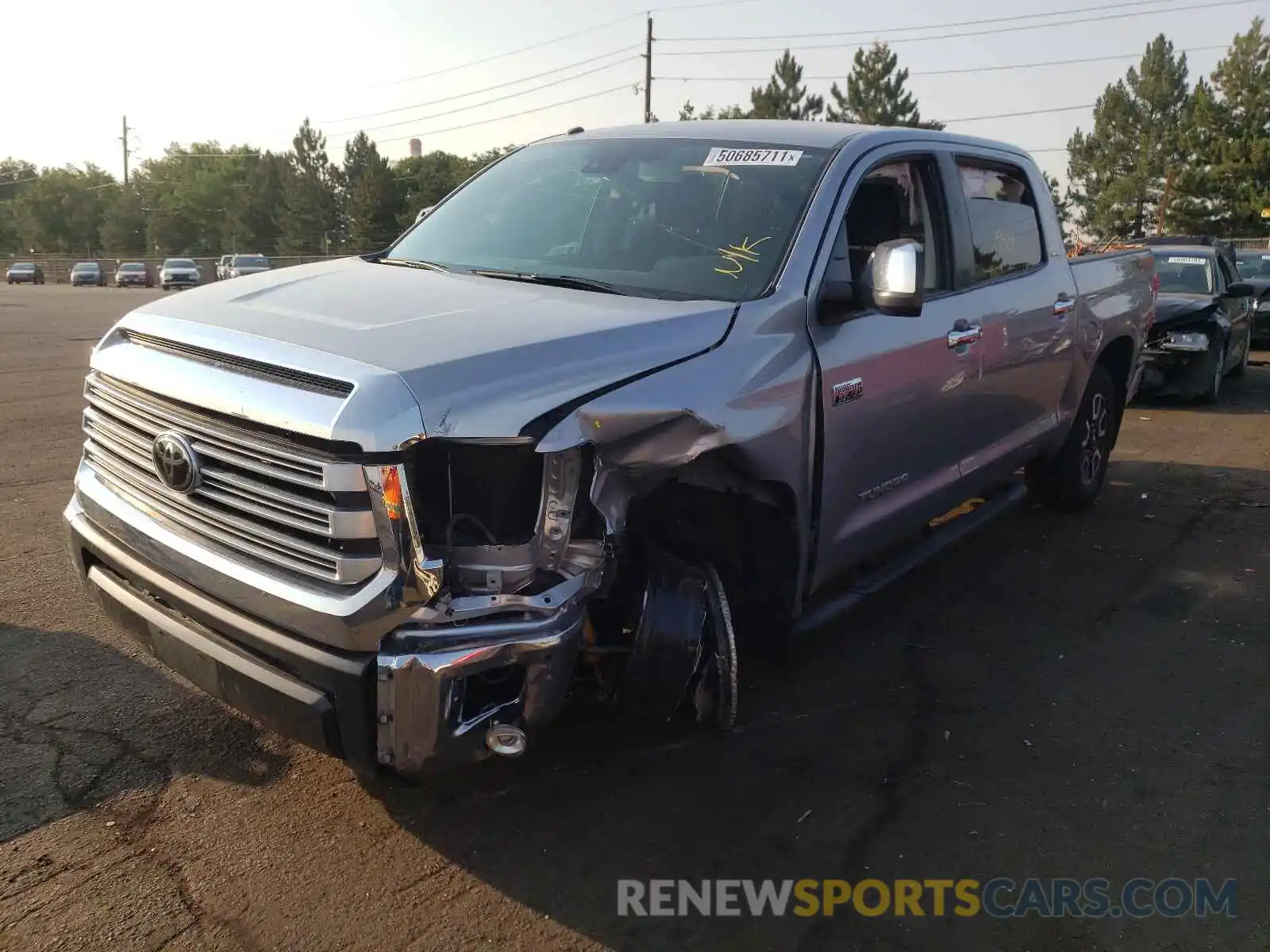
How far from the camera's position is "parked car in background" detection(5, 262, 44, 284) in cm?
5741

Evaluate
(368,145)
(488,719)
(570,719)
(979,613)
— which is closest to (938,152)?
(979,613)

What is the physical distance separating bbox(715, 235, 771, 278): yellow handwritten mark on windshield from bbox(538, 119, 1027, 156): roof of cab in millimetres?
604

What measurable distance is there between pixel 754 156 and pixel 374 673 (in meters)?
2.49

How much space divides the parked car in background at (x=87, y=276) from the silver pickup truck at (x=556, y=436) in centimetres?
5804

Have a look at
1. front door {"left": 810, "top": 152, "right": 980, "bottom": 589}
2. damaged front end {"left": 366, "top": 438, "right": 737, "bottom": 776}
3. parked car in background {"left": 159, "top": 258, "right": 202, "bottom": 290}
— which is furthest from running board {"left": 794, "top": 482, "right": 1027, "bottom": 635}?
parked car in background {"left": 159, "top": 258, "right": 202, "bottom": 290}

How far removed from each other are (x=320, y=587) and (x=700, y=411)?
44.6 inches

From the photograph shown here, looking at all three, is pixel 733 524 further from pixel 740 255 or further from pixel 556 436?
pixel 556 436

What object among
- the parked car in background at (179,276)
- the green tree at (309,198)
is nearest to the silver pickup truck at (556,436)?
the parked car in background at (179,276)

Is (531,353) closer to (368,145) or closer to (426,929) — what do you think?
(426,929)

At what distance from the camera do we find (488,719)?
102 inches

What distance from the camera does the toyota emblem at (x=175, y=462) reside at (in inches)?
110

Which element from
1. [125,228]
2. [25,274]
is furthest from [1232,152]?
[125,228]

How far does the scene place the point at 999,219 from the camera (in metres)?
5.00

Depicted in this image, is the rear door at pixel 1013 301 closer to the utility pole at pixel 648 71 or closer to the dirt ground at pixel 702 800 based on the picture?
the dirt ground at pixel 702 800
